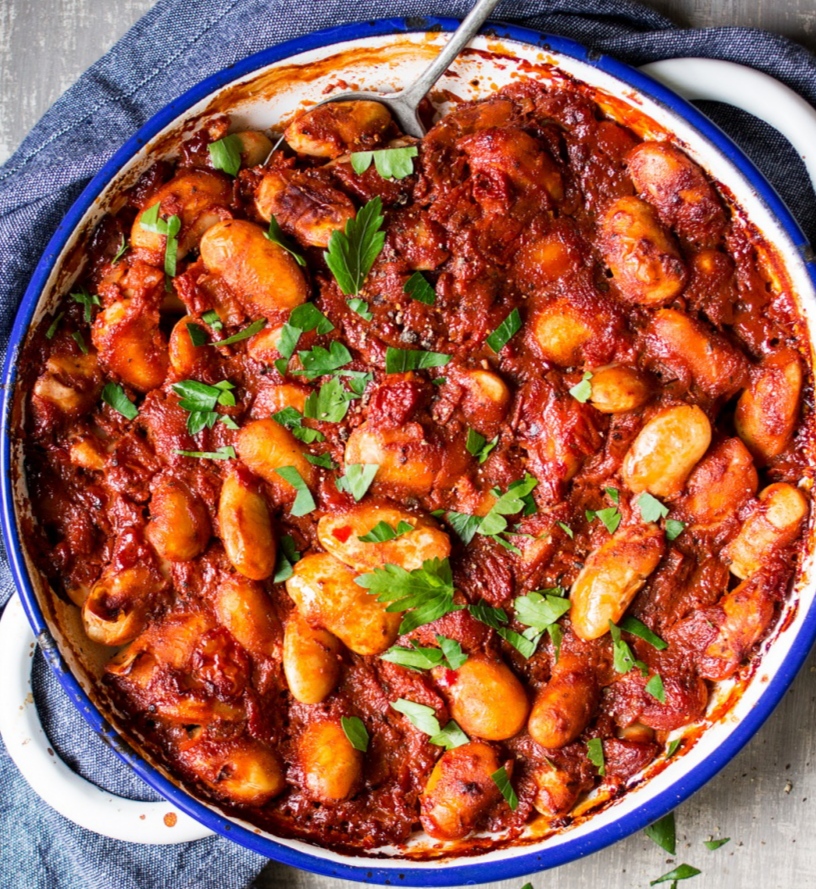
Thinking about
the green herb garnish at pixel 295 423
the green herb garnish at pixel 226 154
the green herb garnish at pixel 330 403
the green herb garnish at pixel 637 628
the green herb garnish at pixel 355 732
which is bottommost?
the green herb garnish at pixel 355 732

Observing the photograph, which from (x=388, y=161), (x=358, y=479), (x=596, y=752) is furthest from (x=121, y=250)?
(x=596, y=752)

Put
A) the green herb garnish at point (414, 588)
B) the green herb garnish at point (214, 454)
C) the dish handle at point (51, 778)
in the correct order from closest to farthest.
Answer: the green herb garnish at point (414, 588) → the green herb garnish at point (214, 454) → the dish handle at point (51, 778)

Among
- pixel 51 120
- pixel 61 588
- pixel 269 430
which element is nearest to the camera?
pixel 269 430

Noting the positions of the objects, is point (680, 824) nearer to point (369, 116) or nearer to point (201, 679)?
point (201, 679)

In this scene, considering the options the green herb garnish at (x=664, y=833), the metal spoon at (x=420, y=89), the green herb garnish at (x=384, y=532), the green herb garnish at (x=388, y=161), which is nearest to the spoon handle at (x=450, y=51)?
the metal spoon at (x=420, y=89)

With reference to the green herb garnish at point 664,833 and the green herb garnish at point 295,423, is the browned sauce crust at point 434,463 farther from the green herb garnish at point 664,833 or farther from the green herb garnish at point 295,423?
the green herb garnish at point 664,833

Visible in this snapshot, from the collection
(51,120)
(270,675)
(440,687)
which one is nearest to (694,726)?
(440,687)

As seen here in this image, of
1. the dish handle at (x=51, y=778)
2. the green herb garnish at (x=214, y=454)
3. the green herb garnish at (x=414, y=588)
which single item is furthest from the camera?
the dish handle at (x=51, y=778)
